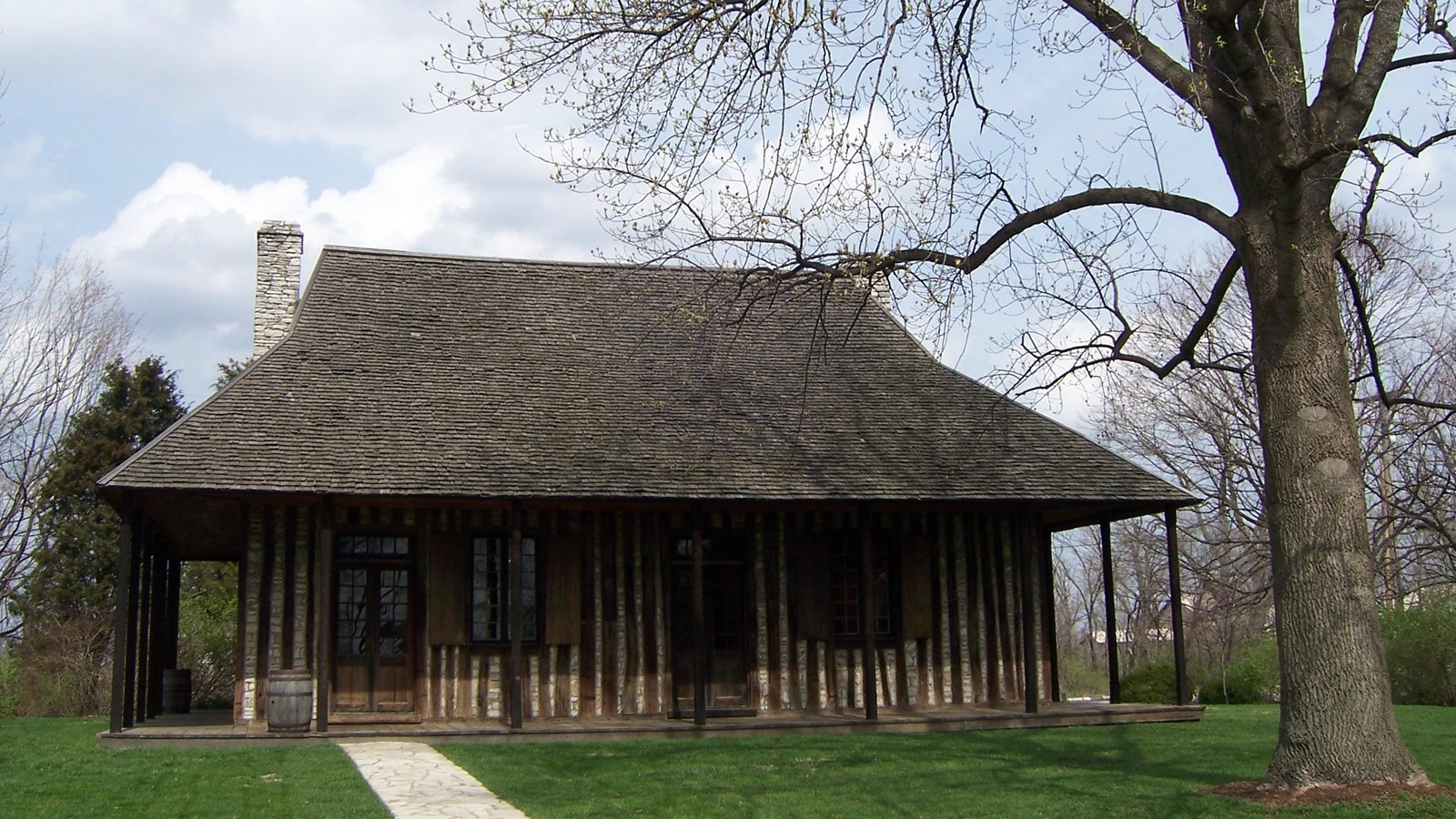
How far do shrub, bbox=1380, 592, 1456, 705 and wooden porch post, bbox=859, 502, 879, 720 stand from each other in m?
10.4

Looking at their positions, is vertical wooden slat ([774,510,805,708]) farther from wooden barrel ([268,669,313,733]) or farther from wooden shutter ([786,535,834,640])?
wooden barrel ([268,669,313,733])

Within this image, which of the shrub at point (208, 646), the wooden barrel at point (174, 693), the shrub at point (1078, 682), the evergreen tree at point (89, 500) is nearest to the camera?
the wooden barrel at point (174, 693)

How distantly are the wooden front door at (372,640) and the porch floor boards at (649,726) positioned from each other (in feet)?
1.70

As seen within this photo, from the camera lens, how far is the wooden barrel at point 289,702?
14.4 meters

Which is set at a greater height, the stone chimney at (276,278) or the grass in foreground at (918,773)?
the stone chimney at (276,278)

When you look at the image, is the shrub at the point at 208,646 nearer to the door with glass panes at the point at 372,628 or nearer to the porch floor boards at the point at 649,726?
the porch floor boards at the point at 649,726

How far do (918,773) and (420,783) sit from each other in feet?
14.5

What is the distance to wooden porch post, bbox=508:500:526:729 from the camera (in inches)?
587

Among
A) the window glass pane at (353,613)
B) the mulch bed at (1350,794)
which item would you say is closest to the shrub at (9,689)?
the window glass pane at (353,613)

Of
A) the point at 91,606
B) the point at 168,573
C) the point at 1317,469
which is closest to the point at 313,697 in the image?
the point at 168,573

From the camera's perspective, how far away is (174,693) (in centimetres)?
1917

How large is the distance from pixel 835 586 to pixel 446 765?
6552mm

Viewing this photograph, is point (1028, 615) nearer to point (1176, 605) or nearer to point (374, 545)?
point (1176, 605)

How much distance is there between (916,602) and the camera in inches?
680
